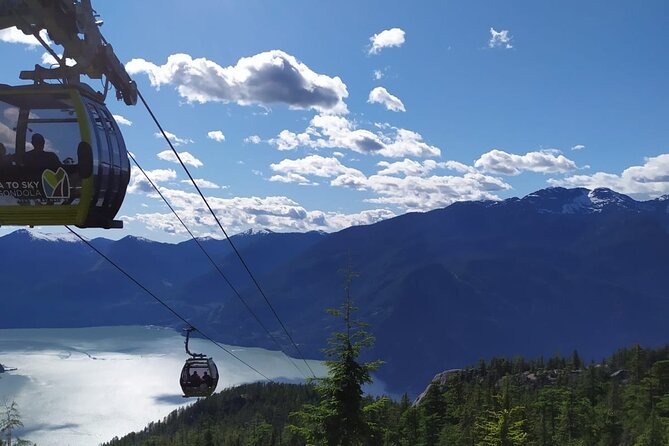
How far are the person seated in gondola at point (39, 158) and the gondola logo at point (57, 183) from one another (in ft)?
0.35

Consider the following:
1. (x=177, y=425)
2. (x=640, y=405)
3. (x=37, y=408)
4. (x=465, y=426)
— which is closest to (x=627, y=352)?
(x=640, y=405)

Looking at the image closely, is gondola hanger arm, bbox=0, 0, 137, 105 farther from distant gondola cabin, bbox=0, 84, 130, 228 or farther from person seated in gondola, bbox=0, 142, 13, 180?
person seated in gondola, bbox=0, 142, 13, 180

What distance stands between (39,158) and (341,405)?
14657 millimetres

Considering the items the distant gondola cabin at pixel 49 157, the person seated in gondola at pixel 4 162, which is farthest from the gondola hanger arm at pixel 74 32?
the person seated in gondola at pixel 4 162

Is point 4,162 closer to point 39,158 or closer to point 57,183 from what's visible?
point 39,158

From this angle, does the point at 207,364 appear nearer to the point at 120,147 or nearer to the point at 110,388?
the point at 120,147

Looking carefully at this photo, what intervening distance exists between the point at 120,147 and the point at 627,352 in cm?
13459

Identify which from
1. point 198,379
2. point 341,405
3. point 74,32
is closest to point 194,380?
point 198,379

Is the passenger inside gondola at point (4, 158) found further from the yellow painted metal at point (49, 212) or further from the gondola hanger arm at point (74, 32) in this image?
the gondola hanger arm at point (74, 32)

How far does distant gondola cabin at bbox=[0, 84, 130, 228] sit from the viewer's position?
936cm

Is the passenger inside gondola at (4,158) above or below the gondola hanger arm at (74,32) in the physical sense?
below

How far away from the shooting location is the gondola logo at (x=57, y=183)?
31.0ft

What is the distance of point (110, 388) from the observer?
653 ft

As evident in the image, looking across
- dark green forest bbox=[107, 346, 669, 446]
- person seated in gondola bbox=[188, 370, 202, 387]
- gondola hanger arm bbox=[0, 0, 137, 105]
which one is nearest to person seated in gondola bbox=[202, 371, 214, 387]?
person seated in gondola bbox=[188, 370, 202, 387]
